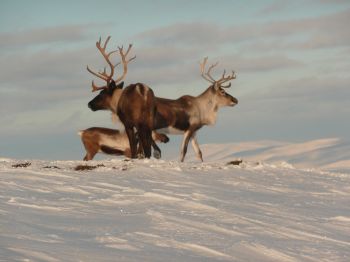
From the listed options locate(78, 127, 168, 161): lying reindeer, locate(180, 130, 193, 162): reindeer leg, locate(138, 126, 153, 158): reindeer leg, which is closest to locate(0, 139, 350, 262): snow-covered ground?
locate(138, 126, 153, 158): reindeer leg

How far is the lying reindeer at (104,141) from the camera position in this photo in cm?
2311

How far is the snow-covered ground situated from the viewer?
6.41 meters

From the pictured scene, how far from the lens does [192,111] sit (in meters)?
21.8

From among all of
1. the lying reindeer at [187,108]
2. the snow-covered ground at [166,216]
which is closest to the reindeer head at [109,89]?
the lying reindeer at [187,108]

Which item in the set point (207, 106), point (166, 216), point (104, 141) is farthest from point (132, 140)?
point (166, 216)

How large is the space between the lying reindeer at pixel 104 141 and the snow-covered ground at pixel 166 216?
8782 millimetres

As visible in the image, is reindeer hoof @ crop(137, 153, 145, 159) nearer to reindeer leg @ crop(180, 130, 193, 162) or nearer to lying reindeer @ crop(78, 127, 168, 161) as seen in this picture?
reindeer leg @ crop(180, 130, 193, 162)

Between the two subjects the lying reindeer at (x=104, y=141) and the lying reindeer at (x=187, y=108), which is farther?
the lying reindeer at (x=104, y=141)

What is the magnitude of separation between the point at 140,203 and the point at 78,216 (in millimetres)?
1403

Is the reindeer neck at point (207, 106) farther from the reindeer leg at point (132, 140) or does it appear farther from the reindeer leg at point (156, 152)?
the reindeer leg at point (132, 140)

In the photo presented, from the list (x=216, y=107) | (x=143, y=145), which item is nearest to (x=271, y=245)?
(x=143, y=145)

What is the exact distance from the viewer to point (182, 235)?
7.18 m

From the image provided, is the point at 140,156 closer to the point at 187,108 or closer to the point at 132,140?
the point at 132,140

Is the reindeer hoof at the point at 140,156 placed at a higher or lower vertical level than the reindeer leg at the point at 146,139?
lower
